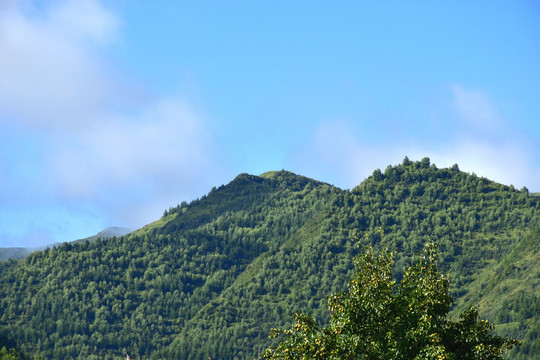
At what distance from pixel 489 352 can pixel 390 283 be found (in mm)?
8145

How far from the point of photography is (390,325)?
54.3 meters

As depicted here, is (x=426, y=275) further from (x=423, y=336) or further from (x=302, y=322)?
(x=302, y=322)

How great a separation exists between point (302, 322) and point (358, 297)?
4460 millimetres

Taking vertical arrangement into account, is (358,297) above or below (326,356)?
above

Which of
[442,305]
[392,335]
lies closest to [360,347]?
[392,335]

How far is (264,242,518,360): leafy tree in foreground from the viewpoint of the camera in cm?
5275

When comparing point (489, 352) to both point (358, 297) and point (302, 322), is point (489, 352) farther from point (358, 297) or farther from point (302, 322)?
point (302, 322)

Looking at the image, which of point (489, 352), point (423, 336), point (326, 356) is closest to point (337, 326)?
point (326, 356)

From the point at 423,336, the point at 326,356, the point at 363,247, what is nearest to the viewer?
the point at 423,336

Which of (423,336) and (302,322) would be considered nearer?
(423,336)

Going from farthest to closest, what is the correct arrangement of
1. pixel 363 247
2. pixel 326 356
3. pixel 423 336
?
1. pixel 363 247
2. pixel 326 356
3. pixel 423 336

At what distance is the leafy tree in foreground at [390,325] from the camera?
173 feet

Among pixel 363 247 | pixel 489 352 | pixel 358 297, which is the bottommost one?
pixel 489 352

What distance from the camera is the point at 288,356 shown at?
57250 millimetres
